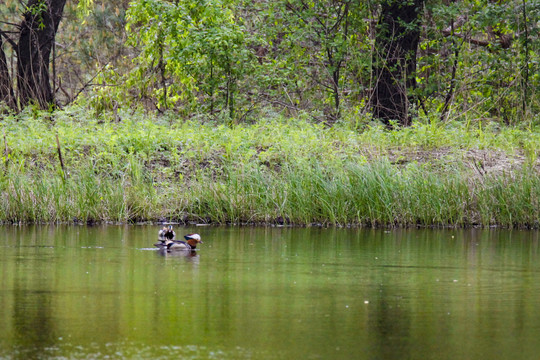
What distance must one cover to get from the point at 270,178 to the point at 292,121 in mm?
4666

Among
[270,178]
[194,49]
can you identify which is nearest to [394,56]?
[194,49]

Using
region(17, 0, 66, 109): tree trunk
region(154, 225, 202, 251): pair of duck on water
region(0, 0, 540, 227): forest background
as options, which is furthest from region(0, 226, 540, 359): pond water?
region(17, 0, 66, 109): tree trunk

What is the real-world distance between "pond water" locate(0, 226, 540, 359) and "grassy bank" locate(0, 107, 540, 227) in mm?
2641

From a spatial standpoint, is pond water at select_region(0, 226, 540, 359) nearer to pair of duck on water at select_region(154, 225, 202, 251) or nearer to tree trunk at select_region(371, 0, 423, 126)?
pair of duck on water at select_region(154, 225, 202, 251)

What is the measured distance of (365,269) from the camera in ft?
30.0

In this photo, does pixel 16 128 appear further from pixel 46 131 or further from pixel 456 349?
pixel 456 349

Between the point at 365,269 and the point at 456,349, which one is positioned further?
the point at 365,269

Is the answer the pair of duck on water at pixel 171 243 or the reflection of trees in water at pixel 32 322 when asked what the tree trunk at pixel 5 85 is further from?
the reflection of trees in water at pixel 32 322

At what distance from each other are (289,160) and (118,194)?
336 cm

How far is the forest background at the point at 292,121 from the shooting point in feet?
47.9

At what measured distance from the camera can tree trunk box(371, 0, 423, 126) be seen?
2141 cm

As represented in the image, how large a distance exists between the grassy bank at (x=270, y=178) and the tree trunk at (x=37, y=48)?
4.05m

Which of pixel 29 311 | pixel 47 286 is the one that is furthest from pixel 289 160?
pixel 29 311

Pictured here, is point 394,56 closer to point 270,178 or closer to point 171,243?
point 270,178
